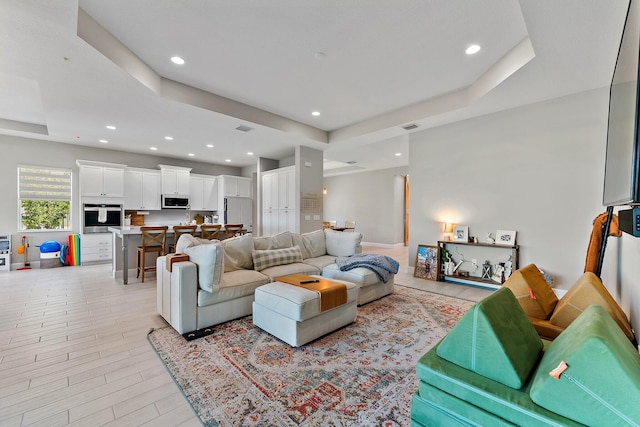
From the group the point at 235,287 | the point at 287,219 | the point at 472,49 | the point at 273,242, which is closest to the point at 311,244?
the point at 273,242

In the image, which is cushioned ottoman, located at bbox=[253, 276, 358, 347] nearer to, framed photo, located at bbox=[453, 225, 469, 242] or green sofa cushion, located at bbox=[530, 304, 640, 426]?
green sofa cushion, located at bbox=[530, 304, 640, 426]

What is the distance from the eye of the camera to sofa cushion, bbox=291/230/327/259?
4336 millimetres

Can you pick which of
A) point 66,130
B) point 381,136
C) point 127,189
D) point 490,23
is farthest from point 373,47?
point 127,189

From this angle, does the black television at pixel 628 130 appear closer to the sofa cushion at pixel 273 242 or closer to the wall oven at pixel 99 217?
the sofa cushion at pixel 273 242

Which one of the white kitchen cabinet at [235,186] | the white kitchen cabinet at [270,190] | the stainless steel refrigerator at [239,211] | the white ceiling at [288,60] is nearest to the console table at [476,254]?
the white ceiling at [288,60]

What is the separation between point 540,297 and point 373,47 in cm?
280

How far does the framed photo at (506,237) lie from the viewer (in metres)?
4.05

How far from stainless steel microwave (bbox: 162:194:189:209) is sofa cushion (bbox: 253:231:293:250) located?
497cm

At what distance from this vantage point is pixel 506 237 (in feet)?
13.5

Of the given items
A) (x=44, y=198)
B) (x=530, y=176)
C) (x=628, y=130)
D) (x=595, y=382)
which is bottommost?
(x=595, y=382)

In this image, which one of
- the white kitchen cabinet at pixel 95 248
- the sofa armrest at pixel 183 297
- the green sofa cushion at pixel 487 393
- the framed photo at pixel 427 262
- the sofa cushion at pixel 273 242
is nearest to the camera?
the green sofa cushion at pixel 487 393

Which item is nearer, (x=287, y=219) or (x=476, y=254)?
(x=476, y=254)

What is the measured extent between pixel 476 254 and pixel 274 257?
331 centimetres

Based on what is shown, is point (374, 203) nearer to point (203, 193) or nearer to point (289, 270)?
point (203, 193)
